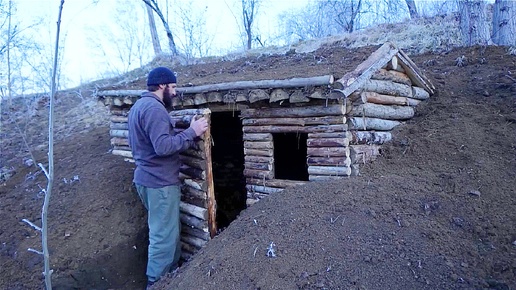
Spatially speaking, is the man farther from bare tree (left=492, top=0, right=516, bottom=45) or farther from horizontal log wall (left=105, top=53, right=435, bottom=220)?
bare tree (left=492, top=0, right=516, bottom=45)

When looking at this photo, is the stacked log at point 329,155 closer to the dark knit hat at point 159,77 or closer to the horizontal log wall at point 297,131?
the horizontal log wall at point 297,131

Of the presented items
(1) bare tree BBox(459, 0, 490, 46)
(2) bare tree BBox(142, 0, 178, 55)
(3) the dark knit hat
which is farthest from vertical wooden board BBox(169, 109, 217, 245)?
(2) bare tree BBox(142, 0, 178, 55)

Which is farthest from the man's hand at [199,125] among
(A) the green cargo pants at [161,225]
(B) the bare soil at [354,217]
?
(B) the bare soil at [354,217]

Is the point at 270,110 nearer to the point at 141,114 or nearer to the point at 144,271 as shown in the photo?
the point at 141,114

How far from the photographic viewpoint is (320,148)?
4879 millimetres

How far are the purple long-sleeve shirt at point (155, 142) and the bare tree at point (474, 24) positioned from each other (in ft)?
22.5

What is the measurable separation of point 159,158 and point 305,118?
1.92 meters

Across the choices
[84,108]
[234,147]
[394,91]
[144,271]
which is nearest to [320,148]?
[394,91]

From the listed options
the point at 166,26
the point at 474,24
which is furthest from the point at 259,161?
the point at 166,26

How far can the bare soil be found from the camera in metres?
3.36

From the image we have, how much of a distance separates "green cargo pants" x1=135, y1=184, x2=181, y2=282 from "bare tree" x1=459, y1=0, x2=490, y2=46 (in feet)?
23.3

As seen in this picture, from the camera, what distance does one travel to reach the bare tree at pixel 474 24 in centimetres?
812

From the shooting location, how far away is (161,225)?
473 centimetres

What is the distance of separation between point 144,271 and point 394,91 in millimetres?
4457
